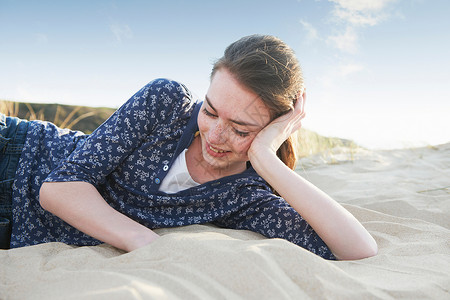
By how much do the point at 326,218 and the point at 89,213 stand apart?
46.7 inches

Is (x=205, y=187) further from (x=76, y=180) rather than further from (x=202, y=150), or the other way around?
(x=76, y=180)

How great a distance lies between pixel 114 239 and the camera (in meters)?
1.78

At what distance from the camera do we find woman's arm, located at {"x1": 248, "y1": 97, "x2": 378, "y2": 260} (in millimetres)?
1885

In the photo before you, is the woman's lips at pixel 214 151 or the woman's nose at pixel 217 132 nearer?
the woman's nose at pixel 217 132

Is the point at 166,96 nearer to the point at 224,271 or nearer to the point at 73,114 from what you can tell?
the point at 224,271

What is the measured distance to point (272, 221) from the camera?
2.18 meters

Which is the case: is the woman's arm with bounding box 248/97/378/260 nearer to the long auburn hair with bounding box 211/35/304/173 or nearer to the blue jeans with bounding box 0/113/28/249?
the long auburn hair with bounding box 211/35/304/173

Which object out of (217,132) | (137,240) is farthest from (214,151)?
(137,240)

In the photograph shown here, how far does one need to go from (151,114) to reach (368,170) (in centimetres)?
344

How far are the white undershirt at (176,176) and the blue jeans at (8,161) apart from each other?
0.89m

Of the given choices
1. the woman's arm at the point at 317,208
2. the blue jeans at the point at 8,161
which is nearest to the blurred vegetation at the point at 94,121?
the blue jeans at the point at 8,161

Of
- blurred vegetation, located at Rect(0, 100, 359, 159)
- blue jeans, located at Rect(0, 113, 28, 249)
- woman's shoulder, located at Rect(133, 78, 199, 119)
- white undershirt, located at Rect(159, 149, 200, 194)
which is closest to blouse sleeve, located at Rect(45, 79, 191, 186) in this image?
woman's shoulder, located at Rect(133, 78, 199, 119)

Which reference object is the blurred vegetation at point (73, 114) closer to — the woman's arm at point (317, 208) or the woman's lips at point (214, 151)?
the woman's lips at point (214, 151)

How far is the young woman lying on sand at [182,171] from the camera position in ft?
6.23
